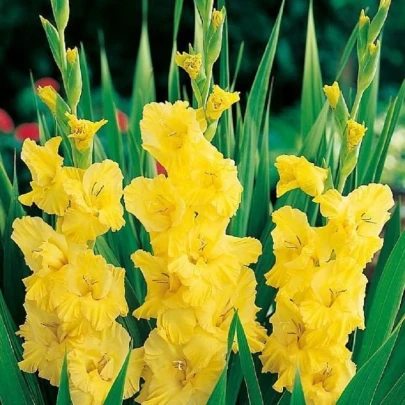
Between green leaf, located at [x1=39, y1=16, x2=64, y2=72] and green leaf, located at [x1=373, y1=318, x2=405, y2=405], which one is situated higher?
green leaf, located at [x1=39, y1=16, x2=64, y2=72]

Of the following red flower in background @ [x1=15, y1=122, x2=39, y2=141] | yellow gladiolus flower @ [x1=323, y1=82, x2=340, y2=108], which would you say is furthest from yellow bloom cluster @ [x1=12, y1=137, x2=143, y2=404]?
red flower in background @ [x1=15, y1=122, x2=39, y2=141]

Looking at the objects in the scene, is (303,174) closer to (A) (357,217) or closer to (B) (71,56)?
(A) (357,217)

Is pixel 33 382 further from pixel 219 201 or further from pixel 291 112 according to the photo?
pixel 291 112

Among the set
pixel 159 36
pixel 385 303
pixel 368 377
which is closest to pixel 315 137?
pixel 385 303

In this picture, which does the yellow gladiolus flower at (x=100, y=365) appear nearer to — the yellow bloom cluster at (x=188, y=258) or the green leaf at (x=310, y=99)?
the yellow bloom cluster at (x=188, y=258)

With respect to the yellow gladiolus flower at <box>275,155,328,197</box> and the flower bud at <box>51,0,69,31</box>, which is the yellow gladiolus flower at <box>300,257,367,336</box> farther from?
the flower bud at <box>51,0,69,31</box>

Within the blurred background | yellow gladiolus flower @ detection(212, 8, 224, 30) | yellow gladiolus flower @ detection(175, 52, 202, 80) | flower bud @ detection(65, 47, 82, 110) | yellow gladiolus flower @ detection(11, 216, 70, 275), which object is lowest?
the blurred background
